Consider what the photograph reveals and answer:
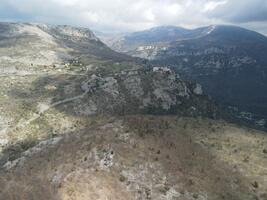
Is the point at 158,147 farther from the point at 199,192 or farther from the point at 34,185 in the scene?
the point at 34,185

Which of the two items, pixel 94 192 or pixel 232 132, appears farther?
pixel 232 132

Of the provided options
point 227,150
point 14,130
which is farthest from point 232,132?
point 14,130

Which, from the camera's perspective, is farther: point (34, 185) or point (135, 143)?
point (135, 143)

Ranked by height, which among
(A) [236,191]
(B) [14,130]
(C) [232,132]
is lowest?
(B) [14,130]

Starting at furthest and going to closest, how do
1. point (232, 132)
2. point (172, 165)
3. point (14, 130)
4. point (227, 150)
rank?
point (14, 130), point (232, 132), point (227, 150), point (172, 165)

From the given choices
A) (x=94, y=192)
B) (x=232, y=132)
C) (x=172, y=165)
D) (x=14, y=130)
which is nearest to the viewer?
(x=94, y=192)

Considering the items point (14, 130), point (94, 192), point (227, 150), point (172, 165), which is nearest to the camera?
point (94, 192)

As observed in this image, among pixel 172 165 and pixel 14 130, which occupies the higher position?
pixel 172 165

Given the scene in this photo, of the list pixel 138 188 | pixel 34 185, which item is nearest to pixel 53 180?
pixel 34 185

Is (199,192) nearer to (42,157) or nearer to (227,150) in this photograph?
(227,150)
